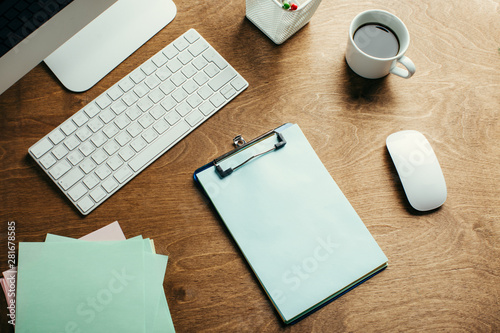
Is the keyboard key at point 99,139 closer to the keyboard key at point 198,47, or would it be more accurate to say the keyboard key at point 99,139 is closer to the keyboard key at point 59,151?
the keyboard key at point 59,151

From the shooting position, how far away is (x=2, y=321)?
2.22 feet

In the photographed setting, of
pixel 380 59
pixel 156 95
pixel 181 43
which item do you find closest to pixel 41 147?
pixel 156 95

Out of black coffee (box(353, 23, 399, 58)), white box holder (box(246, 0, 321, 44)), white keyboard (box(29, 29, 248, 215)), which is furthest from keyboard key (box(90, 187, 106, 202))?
black coffee (box(353, 23, 399, 58))

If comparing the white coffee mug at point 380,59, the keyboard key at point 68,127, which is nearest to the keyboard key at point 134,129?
the keyboard key at point 68,127

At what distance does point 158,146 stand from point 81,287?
28 cm

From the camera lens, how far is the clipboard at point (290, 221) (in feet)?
2.30

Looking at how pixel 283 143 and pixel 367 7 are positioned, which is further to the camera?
pixel 367 7

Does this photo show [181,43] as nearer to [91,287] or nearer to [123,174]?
[123,174]

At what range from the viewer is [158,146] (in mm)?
755

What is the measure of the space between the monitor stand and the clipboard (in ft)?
0.95

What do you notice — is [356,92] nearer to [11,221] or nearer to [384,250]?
→ [384,250]

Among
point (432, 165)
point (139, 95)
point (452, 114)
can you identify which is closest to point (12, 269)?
point (139, 95)

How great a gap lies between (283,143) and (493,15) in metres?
0.57

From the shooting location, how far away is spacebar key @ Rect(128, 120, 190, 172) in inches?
29.3
